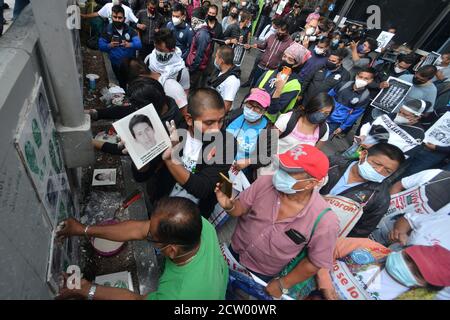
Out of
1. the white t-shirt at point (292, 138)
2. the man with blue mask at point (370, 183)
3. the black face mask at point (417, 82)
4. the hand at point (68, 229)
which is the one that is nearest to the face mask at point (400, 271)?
the man with blue mask at point (370, 183)

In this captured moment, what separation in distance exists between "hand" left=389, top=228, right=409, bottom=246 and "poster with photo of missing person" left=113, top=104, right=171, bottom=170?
95.5 inches

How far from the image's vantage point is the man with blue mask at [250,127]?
121 inches

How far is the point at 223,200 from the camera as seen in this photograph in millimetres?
2010

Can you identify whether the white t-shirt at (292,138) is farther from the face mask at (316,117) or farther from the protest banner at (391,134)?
the protest banner at (391,134)

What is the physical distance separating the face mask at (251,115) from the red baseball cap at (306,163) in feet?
4.42

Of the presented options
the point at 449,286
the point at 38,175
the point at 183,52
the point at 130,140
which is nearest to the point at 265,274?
the point at 449,286

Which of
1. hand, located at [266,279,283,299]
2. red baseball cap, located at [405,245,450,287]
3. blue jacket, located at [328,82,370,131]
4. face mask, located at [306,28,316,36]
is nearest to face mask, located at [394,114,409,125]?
blue jacket, located at [328,82,370,131]

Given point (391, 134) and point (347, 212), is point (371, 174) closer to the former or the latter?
point (347, 212)

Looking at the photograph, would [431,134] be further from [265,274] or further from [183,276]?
[183,276]

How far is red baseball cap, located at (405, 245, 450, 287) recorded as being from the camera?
1707 mm

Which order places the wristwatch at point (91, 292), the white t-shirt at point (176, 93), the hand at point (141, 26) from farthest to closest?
the hand at point (141, 26)
the white t-shirt at point (176, 93)
the wristwatch at point (91, 292)

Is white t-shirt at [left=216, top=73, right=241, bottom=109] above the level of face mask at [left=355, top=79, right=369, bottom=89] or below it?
below

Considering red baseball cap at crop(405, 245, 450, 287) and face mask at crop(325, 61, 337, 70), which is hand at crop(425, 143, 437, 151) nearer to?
face mask at crop(325, 61, 337, 70)

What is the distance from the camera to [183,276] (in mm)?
1461
